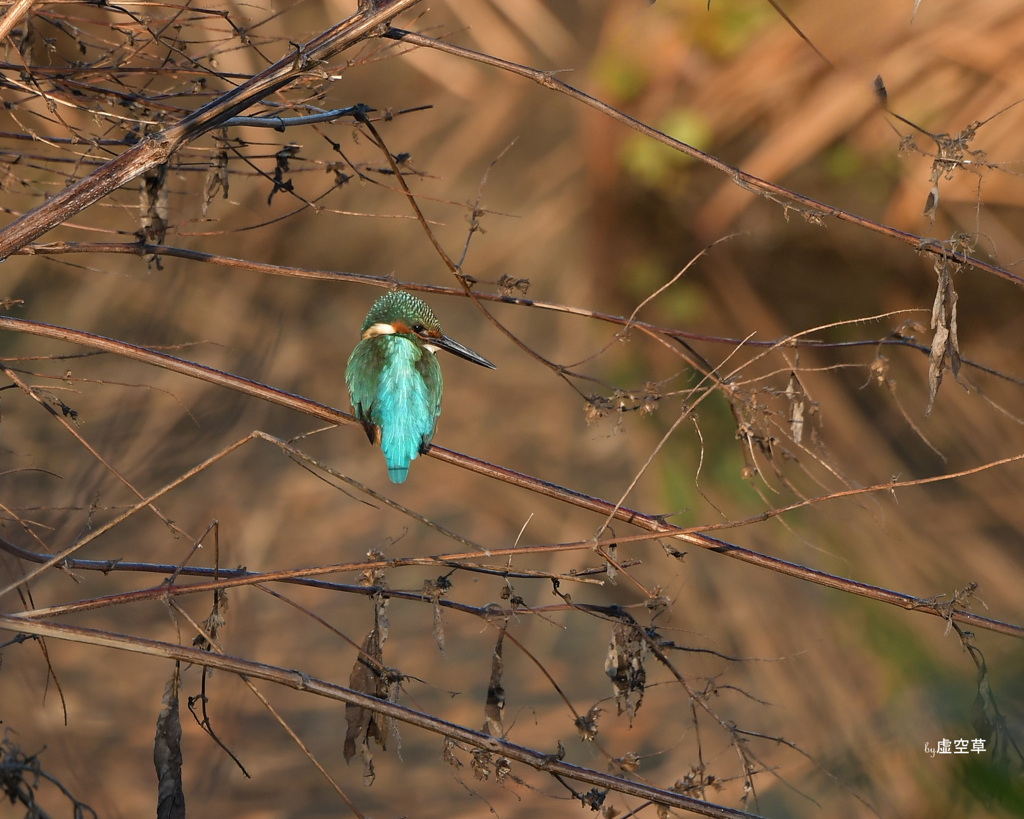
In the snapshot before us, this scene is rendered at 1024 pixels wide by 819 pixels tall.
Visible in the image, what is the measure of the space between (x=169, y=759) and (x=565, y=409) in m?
2.33

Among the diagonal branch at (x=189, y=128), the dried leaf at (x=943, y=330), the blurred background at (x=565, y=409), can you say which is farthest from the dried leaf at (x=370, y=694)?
the dried leaf at (x=943, y=330)

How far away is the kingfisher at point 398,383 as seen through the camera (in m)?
1.44

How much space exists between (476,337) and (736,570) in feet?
4.31

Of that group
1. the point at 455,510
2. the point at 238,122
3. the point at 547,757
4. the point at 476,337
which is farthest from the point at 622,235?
the point at 547,757

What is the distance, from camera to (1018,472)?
3.16 m

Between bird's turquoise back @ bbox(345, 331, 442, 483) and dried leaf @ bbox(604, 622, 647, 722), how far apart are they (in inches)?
16.6

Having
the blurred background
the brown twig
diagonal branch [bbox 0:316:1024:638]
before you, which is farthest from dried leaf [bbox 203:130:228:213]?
the brown twig

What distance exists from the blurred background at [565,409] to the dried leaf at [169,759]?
0.69m

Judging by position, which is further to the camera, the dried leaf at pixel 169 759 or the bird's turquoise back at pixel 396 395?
the bird's turquoise back at pixel 396 395

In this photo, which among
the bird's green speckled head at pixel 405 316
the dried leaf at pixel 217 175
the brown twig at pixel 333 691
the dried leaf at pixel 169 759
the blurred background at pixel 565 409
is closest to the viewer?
the brown twig at pixel 333 691

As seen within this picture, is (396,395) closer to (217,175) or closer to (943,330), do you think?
(217,175)

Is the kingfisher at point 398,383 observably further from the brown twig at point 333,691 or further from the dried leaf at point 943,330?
the dried leaf at point 943,330

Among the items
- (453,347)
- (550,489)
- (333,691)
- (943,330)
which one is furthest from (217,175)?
(943,330)

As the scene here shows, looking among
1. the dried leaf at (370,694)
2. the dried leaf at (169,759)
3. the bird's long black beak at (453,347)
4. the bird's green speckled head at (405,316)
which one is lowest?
the dried leaf at (169,759)
